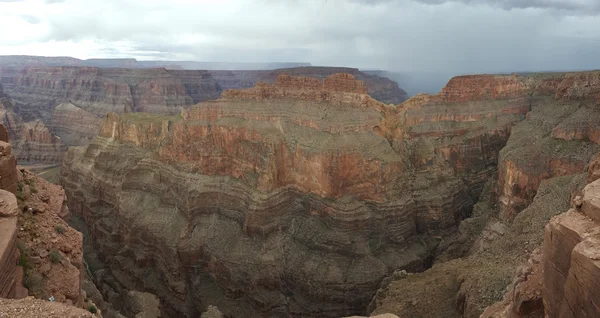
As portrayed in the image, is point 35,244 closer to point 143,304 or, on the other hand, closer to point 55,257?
point 55,257

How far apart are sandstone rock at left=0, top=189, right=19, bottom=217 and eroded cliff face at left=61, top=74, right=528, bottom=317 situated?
A: 77.0 feet

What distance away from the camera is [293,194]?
1508 inches

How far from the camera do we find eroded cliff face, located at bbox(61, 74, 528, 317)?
34.4 meters

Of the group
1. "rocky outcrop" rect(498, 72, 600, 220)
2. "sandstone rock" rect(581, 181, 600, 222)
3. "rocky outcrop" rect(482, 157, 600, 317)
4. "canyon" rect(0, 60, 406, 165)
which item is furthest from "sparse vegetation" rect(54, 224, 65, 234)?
"canyon" rect(0, 60, 406, 165)

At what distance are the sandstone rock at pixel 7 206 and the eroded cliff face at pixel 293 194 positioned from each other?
23471 millimetres

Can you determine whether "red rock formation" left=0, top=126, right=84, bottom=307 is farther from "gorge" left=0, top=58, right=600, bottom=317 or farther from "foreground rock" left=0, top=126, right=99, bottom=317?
"gorge" left=0, top=58, right=600, bottom=317

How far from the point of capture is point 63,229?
15.6 metres

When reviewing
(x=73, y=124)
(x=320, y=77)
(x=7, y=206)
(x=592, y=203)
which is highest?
(x=320, y=77)

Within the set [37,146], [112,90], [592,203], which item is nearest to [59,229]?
[592,203]

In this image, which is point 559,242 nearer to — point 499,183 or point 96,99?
point 499,183

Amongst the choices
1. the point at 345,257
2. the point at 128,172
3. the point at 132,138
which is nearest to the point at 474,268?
the point at 345,257

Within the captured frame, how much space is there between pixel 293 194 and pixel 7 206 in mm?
27274

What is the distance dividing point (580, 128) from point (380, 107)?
17310 mm

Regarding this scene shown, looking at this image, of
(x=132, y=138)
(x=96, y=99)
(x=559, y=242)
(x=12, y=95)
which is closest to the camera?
(x=559, y=242)
